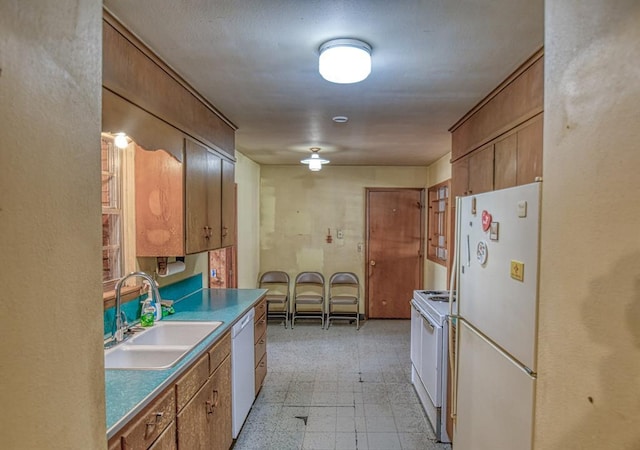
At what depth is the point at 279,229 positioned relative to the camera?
540 cm

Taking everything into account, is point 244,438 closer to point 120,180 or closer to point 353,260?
point 120,180

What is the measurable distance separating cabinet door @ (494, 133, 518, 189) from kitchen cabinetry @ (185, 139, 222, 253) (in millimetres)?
1877

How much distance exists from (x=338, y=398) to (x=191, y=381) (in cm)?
173

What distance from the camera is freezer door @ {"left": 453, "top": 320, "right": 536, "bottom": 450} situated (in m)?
1.35

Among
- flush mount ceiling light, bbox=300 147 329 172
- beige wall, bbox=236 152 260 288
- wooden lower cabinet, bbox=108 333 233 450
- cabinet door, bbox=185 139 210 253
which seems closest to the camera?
wooden lower cabinet, bbox=108 333 233 450

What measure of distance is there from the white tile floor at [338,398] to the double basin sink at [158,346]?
881mm

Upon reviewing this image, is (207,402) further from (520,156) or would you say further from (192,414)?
(520,156)

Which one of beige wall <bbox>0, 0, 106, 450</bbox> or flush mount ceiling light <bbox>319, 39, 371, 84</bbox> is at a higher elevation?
flush mount ceiling light <bbox>319, 39, 371, 84</bbox>

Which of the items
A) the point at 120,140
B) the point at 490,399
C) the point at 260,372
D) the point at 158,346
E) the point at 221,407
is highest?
the point at 120,140

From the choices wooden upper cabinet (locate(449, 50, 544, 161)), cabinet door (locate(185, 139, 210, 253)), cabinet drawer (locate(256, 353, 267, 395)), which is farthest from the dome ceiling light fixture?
cabinet drawer (locate(256, 353, 267, 395))

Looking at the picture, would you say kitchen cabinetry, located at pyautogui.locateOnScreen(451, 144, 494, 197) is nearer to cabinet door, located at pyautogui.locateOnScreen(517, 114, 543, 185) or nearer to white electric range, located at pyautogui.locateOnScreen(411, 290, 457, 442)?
cabinet door, located at pyautogui.locateOnScreen(517, 114, 543, 185)

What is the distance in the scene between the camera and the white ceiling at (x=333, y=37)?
135 centimetres

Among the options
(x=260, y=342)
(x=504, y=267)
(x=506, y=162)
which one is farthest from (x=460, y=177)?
(x=260, y=342)

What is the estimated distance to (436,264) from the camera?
15.4ft
